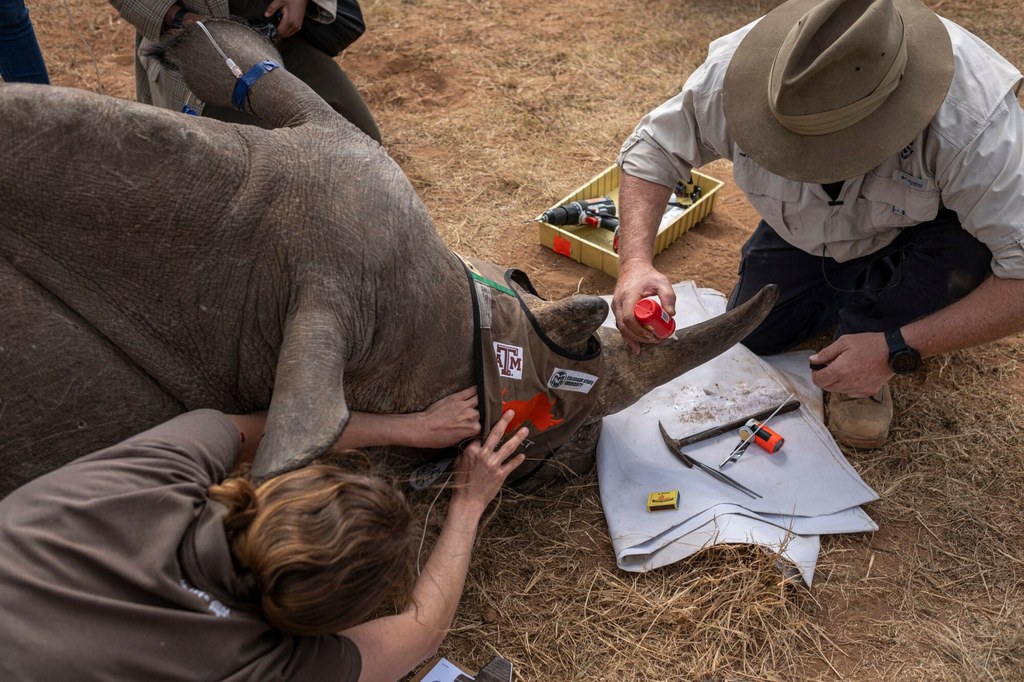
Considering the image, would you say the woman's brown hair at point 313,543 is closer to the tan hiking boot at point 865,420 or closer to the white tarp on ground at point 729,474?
the white tarp on ground at point 729,474

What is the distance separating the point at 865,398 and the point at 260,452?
2484mm

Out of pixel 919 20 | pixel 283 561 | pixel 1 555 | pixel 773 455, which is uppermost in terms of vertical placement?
pixel 919 20

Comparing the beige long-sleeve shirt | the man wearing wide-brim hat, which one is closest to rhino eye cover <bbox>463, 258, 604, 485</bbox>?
the man wearing wide-brim hat

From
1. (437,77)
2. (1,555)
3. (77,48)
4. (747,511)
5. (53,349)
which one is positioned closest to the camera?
(1,555)

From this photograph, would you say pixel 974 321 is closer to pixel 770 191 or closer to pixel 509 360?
pixel 770 191

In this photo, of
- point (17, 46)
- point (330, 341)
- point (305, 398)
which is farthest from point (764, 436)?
point (17, 46)

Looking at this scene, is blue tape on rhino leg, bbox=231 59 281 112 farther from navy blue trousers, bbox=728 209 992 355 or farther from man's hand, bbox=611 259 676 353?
navy blue trousers, bbox=728 209 992 355

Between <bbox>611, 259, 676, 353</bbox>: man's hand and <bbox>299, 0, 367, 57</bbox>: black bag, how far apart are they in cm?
174

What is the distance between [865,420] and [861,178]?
99 cm

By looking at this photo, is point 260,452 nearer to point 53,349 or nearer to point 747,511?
point 53,349

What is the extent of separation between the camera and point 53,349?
1.96m

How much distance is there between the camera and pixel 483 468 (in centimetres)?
258

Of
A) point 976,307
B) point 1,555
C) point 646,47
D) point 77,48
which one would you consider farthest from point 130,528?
point 77,48

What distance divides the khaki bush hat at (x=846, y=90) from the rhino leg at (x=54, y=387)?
1994 millimetres
